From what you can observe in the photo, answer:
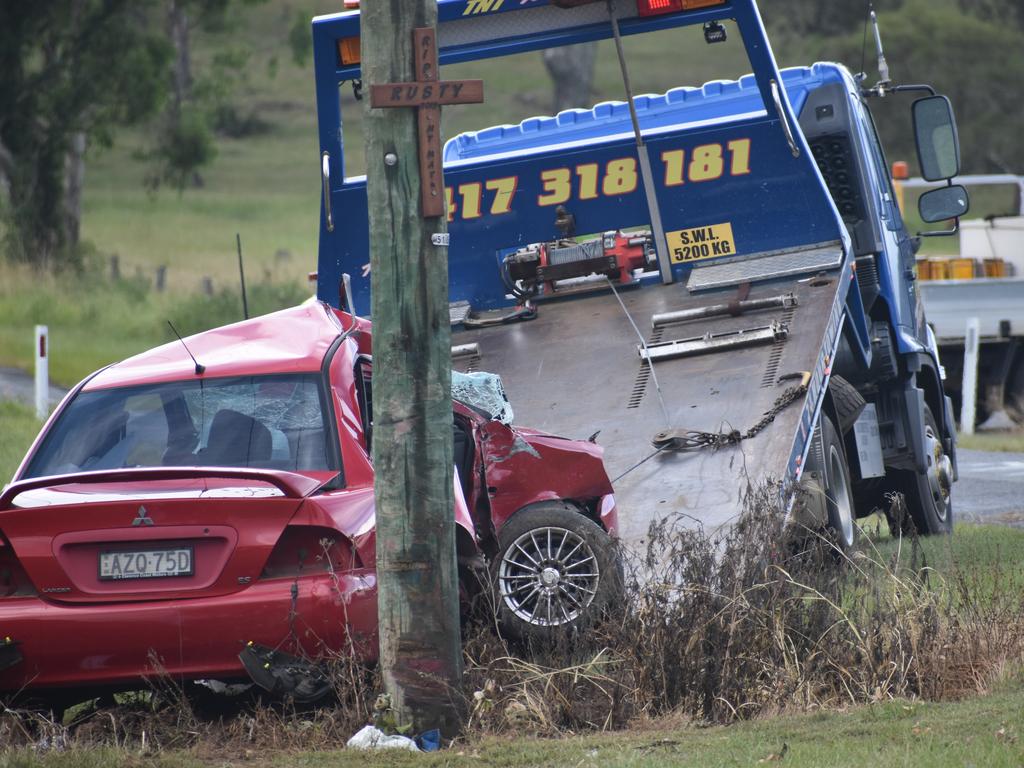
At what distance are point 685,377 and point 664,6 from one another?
2.14 meters

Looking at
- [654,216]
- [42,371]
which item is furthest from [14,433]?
[654,216]

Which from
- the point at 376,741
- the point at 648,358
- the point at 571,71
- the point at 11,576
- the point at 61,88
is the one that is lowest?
the point at 376,741

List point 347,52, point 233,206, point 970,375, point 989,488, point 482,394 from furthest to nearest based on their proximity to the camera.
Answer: point 233,206, point 970,375, point 989,488, point 347,52, point 482,394

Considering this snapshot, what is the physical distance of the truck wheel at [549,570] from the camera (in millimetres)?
6723

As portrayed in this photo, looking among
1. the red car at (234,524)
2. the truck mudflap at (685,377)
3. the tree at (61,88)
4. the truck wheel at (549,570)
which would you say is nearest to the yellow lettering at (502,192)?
the truck mudflap at (685,377)

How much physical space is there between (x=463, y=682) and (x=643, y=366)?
123 inches

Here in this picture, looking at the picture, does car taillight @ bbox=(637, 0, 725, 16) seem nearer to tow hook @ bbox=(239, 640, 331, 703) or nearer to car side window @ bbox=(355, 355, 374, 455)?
car side window @ bbox=(355, 355, 374, 455)

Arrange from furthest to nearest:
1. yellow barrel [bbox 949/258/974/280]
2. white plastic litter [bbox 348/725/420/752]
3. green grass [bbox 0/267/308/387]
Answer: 1. green grass [bbox 0/267/308/387]
2. yellow barrel [bbox 949/258/974/280]
3. white plastic litter [bbox 348/725/420/752]

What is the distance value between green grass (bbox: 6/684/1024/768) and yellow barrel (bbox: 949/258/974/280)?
15360mm

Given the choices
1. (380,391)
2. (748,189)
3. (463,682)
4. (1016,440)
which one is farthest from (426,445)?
(1016,440)

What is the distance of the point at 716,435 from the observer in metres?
8.13

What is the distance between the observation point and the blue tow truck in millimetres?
8531

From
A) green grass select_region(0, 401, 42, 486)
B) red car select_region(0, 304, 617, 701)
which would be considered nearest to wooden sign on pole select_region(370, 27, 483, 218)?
red car select_region(0, 304, 617, 701)

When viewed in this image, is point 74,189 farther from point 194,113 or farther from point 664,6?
point 664,6
